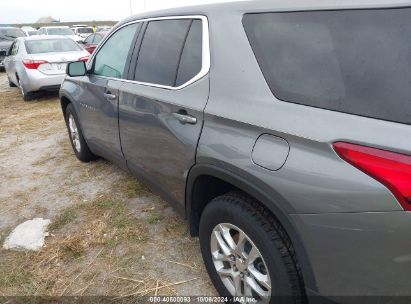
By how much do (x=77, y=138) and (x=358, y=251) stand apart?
3849 mm

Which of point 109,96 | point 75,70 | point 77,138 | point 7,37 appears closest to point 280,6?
point 109,96

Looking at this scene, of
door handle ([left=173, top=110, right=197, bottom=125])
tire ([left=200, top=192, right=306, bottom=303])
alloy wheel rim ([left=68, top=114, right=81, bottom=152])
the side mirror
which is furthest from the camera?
alloy wheel rim ([left=68, top=114, right=81, bottom=152])

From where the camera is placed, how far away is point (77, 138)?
183 inches

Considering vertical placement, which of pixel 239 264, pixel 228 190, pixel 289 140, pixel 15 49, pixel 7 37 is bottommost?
pixel 7 37

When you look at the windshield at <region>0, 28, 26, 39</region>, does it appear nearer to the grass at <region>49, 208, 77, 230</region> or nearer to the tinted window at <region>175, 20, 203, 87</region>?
the grass at <region>49, 208, 77, 230</region>

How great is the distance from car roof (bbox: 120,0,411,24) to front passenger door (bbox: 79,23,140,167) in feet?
2.54

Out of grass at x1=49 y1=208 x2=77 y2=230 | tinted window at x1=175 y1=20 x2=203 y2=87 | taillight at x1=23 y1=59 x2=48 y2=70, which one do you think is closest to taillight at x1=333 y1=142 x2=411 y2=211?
tinted window at x1=175 y1=20 x2=203 y2=87

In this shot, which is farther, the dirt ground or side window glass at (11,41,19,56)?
side window glass at (11,41,19,56)

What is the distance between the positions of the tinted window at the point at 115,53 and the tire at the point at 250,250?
167cm

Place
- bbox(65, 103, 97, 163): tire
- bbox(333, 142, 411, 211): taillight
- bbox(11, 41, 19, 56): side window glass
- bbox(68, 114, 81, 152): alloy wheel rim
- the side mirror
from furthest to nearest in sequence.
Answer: bbox(11, 41, 19, 56): side window glass, bbox(68, 114, 81, 152): alloy wheel rim, bbox(65, 103, 97, 163): tire, the side mirror, bbox(333, 142, 411, 211): taillight

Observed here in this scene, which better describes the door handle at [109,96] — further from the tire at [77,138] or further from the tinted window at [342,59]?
the tinted window at [342,59]

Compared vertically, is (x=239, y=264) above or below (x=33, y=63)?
above

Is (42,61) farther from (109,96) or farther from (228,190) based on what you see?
(228,190)

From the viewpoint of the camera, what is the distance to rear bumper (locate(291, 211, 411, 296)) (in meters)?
1.39
